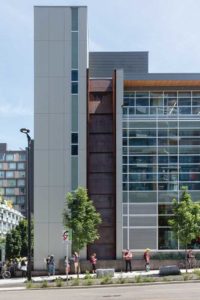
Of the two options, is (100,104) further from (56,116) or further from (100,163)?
(100,163)

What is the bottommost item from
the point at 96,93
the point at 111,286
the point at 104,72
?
the point at 111,286

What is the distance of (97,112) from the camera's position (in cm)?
4150

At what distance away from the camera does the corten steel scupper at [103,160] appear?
40.6m

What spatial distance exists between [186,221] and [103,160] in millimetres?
8589

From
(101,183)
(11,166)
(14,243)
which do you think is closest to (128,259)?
(101,183)

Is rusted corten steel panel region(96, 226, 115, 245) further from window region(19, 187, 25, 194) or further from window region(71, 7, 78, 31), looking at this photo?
window region(19, 187, 25, 194)

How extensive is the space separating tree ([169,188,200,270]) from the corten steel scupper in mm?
6392

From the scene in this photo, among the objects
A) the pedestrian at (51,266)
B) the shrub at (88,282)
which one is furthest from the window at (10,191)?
the shrub at (88,282)

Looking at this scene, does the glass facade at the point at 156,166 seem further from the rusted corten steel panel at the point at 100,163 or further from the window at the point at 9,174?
the window at the point at 9,174

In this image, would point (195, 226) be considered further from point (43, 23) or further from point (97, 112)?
point (43, 23)

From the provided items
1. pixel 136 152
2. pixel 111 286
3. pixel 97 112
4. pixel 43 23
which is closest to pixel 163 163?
pixel 136 152

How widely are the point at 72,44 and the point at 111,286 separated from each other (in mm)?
19117

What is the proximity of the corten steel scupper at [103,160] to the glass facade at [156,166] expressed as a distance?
1.00m

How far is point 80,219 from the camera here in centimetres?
3475
